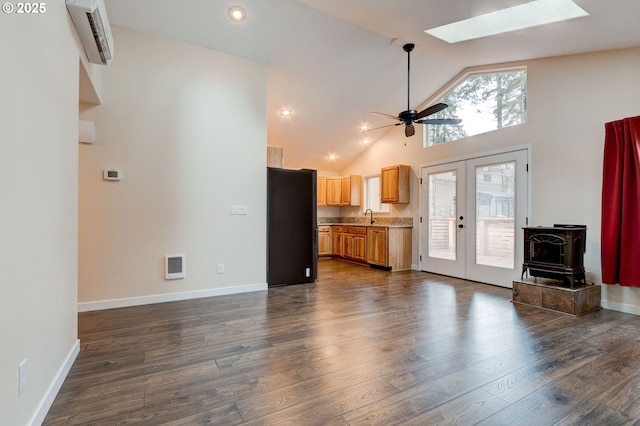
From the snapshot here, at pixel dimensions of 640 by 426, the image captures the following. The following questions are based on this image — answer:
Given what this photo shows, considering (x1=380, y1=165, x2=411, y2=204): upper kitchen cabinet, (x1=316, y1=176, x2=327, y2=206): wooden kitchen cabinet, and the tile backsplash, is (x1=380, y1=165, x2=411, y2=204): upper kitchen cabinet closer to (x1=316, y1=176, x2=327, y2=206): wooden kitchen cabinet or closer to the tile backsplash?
the tile backsplash

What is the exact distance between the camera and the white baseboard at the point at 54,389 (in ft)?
5.12

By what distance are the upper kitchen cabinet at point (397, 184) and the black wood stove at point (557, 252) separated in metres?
2.68

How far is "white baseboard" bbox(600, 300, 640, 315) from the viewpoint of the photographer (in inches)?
135

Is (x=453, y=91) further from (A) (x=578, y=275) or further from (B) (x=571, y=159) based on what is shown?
(A) (x=578, y=275)

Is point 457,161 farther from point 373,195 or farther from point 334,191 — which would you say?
point 334,191

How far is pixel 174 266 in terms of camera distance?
12.9ft

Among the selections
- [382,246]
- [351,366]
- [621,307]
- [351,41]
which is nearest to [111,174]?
[351,366]

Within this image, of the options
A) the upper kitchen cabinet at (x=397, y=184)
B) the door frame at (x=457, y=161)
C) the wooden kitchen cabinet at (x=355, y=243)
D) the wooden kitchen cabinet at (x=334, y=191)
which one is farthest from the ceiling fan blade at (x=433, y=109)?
the wooden kitchen cabinet at (x=334, y=191)

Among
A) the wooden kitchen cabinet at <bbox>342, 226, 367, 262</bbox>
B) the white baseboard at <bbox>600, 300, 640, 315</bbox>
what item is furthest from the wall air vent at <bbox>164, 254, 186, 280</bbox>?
the white baseboard at <bbox>600, 300, 640, 315</bbox>

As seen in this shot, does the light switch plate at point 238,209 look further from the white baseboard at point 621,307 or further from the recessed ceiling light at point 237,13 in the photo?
the white baseboard at point 621,307

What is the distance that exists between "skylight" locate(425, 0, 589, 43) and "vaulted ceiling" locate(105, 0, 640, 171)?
12 centimetres

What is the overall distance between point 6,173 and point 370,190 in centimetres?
708

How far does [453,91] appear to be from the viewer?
225 inches

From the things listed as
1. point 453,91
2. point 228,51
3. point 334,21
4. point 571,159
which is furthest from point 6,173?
point 453,91
